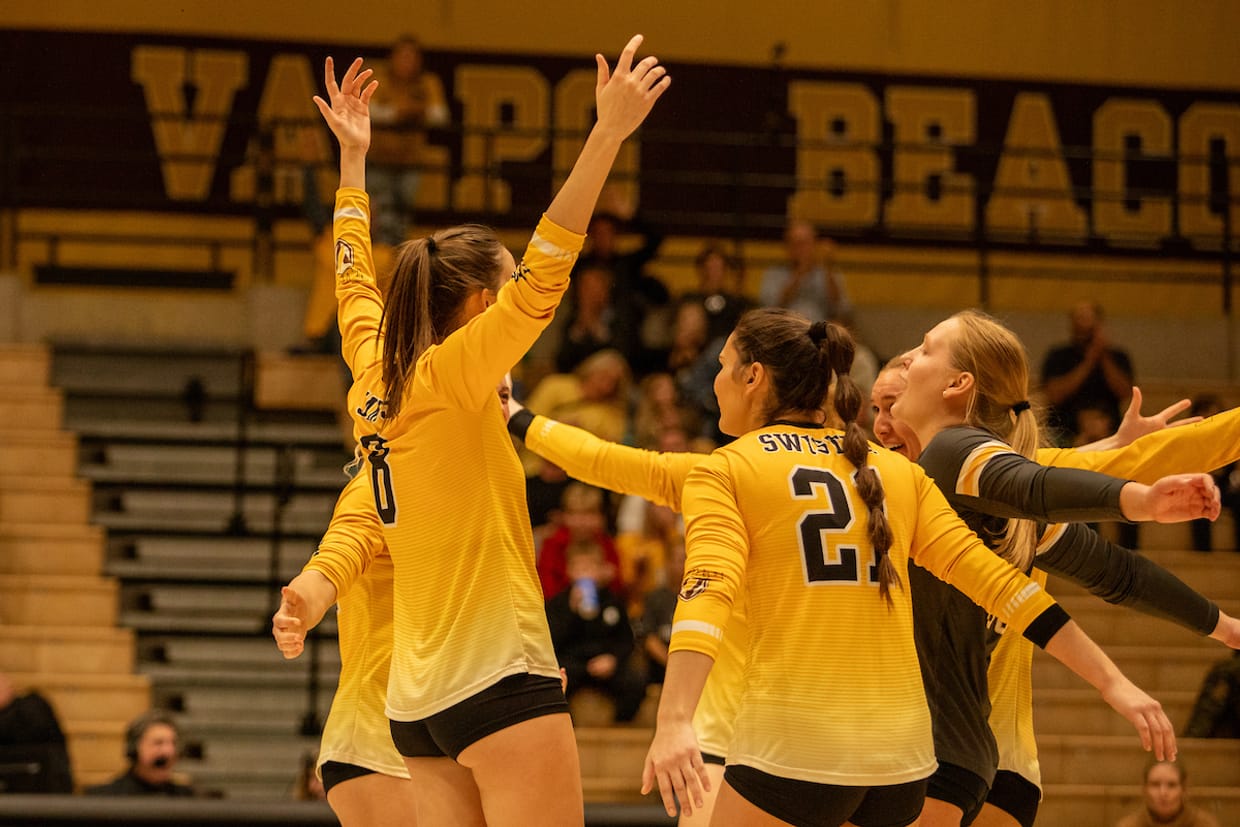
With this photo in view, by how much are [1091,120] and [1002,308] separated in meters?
1.74

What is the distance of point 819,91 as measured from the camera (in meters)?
12.0

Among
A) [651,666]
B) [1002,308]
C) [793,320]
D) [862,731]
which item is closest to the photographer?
[862,731]

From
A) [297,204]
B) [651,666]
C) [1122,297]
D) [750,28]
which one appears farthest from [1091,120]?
[651,666]

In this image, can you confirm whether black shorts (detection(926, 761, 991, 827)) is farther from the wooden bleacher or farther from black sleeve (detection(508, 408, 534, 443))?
the wooden bleacher

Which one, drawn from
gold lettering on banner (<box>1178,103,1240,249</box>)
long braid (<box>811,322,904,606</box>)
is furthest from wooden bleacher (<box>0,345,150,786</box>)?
gold lettering on banner (<box>1178,103,1240,249</box>)

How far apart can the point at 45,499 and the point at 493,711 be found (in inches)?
259

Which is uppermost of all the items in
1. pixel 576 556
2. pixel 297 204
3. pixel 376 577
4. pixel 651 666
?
pixel 297 204

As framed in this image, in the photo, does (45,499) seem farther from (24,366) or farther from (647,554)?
(647,554)

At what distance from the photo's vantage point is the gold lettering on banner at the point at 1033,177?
39.1 feet

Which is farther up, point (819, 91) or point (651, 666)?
point (819, 91)

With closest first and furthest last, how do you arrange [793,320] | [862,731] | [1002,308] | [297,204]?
[862,731], [793,320], [297,204], [1002,308]

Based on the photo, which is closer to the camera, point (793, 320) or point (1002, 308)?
point (793, 320)

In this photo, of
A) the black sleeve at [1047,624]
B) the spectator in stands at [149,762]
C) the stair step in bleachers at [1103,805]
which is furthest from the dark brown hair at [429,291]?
the stair step in bleachers at [1103,805]

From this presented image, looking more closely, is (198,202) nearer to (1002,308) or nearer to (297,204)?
(297,204)
